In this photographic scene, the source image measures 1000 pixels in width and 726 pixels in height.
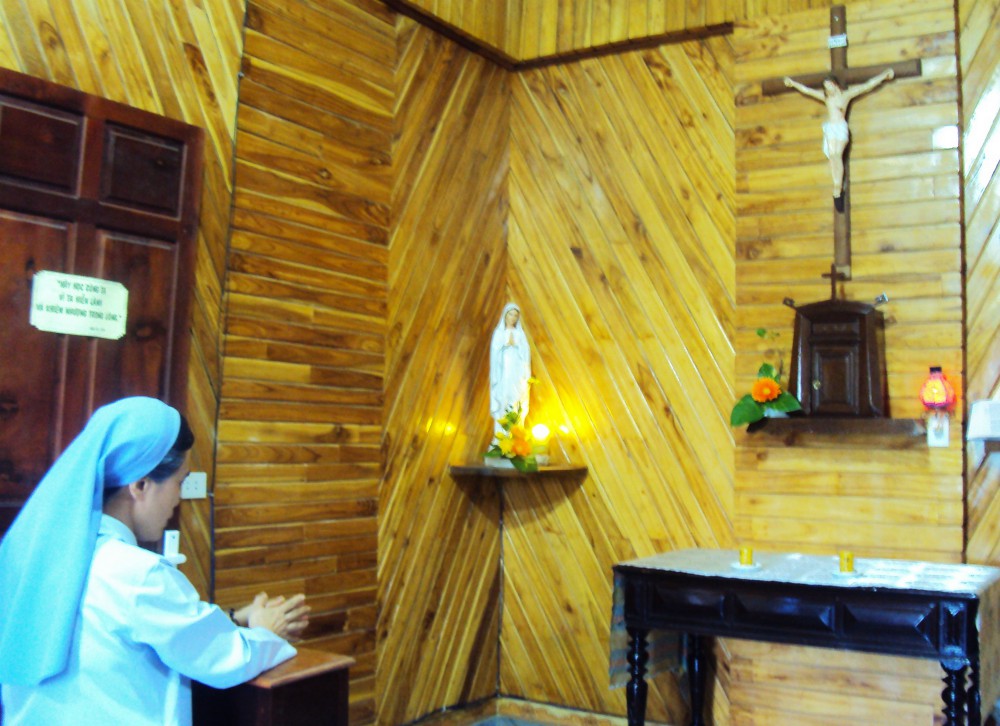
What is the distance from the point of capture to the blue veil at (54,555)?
2199mm

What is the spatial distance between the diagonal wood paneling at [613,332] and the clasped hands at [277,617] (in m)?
2.57

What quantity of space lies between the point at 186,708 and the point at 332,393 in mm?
2085

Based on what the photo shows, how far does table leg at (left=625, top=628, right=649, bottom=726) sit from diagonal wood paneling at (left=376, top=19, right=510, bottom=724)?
1171mm

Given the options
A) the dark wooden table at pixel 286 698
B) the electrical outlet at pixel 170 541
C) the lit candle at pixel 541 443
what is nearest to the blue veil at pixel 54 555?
the dark wooden table at pixel 286 698

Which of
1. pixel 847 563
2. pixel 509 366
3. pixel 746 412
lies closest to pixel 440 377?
pixel 509 366

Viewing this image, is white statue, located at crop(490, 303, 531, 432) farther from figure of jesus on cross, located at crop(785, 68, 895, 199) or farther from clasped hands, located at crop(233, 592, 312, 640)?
clasped hands, located at crop(233, 592, 312, 640)

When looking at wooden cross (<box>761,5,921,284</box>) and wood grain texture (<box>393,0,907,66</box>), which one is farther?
wood grain texture (<box>393,0,907,66</box>)

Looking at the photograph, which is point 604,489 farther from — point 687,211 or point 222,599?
point 222,599

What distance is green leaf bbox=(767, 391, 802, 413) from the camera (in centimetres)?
436

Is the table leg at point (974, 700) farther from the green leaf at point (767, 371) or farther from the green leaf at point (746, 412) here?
the green leaf at point (767, 371)

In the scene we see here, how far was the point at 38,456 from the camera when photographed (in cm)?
320

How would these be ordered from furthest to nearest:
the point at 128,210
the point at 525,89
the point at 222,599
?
the point at 525,89 < the point at 222,599 < the point at 128,210

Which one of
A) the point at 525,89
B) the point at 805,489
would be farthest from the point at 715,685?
the point at 525,89

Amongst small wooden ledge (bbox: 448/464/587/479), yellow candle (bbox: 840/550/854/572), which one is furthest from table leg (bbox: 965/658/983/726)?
small wooden ledge (bbox: 448/464/587/479)
